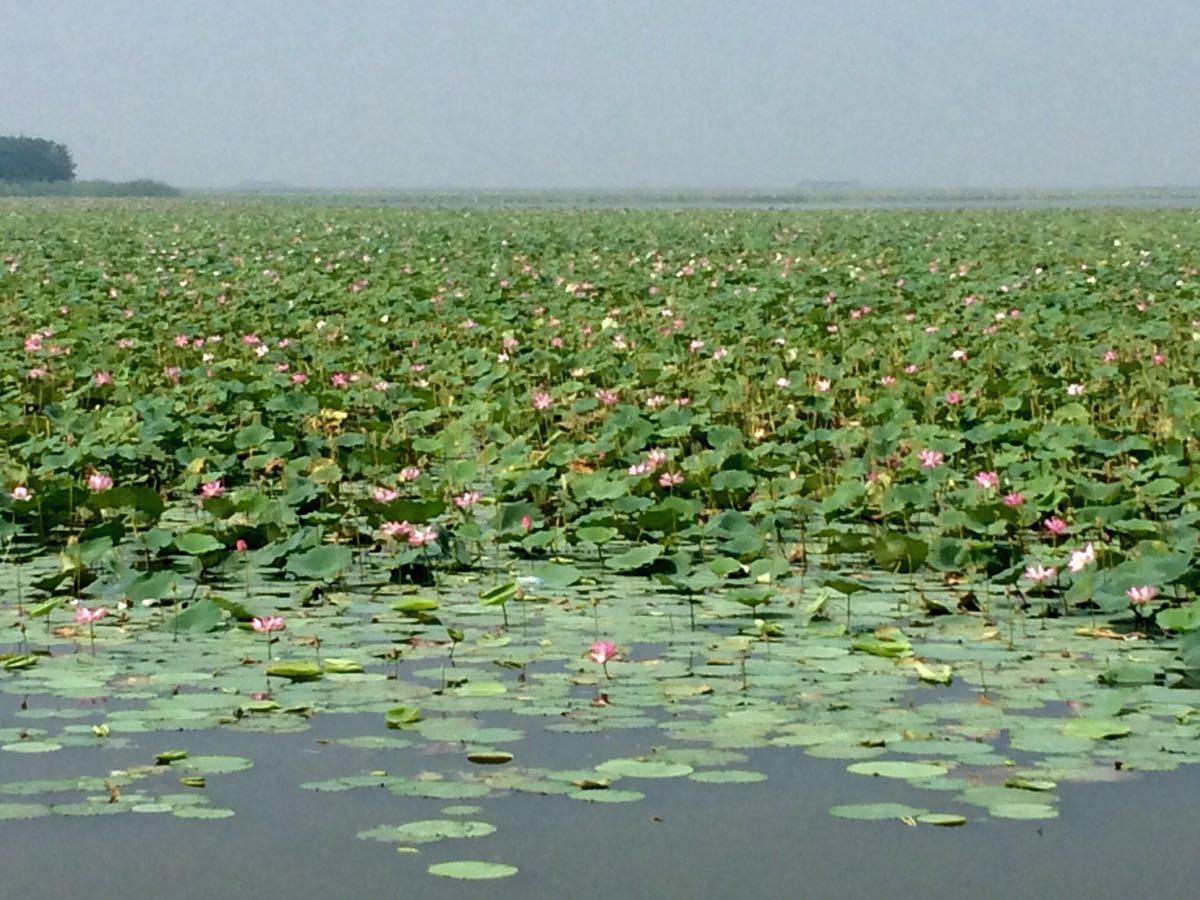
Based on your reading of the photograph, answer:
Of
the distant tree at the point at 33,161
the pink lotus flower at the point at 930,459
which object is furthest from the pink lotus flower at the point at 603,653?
the distant tree at the point at 33,161

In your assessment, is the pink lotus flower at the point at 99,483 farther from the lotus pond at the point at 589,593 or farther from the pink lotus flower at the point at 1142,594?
the pink lotus flower at the point at 1142,594

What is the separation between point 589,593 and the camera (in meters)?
5.07

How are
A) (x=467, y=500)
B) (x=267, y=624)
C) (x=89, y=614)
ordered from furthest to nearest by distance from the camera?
1. (x=467, y=500)
2. (x=89, y=614)
3. (x=267, y=624)

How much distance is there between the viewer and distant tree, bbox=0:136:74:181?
117 metres

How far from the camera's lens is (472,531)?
18.0ft

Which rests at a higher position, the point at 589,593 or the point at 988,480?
the point at 988,480

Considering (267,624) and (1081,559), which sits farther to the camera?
(1081,559)

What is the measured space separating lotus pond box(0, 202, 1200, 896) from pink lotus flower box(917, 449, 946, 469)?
2 cm

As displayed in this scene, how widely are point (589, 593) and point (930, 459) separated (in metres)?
1.69

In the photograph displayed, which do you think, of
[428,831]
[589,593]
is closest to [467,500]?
[589,593]

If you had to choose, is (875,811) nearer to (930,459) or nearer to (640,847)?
(640,847)

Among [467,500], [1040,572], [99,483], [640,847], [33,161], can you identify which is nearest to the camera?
[640,847]

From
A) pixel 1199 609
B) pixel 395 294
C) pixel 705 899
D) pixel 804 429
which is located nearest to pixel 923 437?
pixel 804 429

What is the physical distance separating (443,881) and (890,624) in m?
2.04
